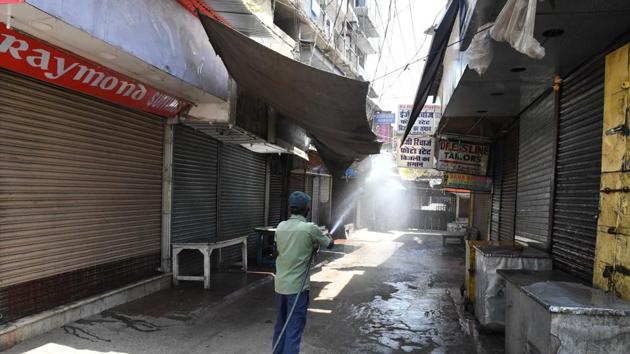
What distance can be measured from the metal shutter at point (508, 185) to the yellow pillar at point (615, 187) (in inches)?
165

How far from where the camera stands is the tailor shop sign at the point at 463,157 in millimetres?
10039

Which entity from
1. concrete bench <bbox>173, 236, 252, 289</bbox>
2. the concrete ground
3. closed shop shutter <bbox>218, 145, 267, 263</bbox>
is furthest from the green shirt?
closed shop shutter <bbox>218, 145, 267, 263</bbox>

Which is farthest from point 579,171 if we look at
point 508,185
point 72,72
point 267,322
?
point 72,72

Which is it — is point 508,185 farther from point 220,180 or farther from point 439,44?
point 220,180

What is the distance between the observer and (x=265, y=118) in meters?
9.81

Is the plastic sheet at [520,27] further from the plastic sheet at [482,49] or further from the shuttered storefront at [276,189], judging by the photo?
the shuttered storefront at [276,189]

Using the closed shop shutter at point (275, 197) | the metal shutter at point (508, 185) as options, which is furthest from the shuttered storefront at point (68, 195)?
the metal shutter at point (508, 185)

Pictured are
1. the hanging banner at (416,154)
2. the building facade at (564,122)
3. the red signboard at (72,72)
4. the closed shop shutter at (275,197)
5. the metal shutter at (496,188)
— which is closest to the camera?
the building facade at (564,122)

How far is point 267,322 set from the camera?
626 cm

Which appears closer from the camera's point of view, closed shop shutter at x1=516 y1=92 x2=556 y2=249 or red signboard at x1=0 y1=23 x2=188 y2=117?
red signboard at x1=0 y1=23 x2=188 y2=117

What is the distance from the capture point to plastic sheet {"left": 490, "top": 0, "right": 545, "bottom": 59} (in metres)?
2.98

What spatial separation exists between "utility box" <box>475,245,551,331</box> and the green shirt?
251cm

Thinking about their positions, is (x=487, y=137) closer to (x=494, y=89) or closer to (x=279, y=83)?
(x=494, y=89)

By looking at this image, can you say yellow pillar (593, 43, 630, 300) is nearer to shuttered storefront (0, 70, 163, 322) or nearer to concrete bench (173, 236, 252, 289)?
concrete bench (173, 236, 252, 289)
